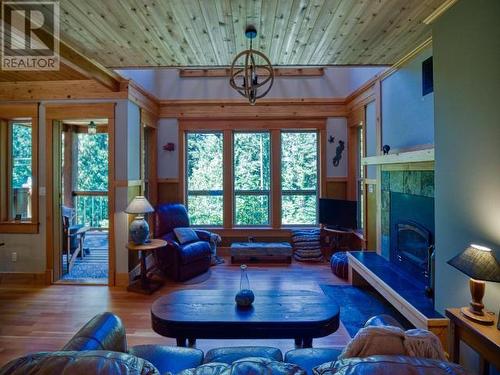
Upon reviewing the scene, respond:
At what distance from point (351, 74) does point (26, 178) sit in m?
5.76

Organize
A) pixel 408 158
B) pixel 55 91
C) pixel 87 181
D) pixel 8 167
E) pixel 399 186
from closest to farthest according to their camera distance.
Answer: pixel 408 158 → pixel 399 186 → pixel 55 91 → pixel 8 167 → pixel 87 181

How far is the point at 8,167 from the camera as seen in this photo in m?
4.04

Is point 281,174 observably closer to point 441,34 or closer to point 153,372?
point 441,34

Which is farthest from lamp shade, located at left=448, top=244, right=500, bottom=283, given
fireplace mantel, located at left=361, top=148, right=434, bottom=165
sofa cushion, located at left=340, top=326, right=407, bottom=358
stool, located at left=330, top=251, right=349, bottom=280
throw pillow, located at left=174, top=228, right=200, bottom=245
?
throw pillow, located at left=174, top=228, right=200, bottom=245

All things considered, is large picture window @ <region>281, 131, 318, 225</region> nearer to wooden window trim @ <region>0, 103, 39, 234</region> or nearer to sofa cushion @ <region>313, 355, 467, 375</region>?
wooden window trim @ <region>0, 103, 39, 234</region>

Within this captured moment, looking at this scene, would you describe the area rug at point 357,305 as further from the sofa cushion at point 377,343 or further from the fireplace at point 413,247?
the sofa cushion at point 377,343

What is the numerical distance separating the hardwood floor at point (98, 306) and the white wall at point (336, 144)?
1866mm

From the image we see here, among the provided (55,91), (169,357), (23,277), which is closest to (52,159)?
(55,91)

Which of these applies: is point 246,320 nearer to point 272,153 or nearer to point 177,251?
point 177,251

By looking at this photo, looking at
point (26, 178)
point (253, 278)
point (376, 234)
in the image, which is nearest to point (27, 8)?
point (26, 178)

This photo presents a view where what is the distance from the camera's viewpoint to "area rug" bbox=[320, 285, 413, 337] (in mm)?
2877

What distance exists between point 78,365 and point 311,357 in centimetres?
124

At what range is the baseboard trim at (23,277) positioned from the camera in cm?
394

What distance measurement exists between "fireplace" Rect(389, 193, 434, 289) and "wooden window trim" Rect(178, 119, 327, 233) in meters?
2.05
